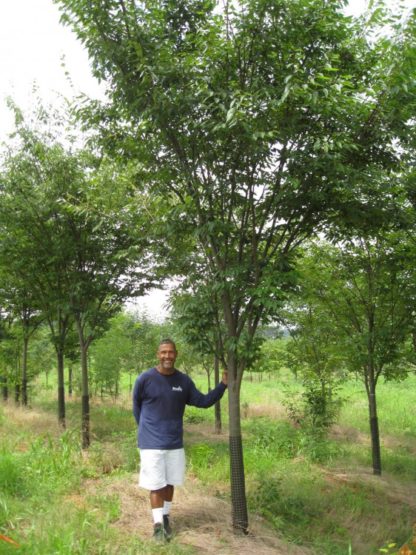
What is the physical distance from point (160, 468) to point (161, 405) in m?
0.59

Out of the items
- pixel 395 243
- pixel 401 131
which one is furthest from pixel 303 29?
pixel 395 243

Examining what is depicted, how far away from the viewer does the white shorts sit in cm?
448

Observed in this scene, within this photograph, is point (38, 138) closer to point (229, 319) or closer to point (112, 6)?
point (112, 6)

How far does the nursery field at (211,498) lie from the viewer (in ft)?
14.1

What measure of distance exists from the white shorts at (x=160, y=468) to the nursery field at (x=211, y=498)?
48 centimetres

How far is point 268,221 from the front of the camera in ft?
18.1

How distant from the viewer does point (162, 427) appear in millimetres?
4590

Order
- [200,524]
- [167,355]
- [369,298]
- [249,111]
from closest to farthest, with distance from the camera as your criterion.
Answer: [249,111]
[167,355]
[200,524]
[369,298]

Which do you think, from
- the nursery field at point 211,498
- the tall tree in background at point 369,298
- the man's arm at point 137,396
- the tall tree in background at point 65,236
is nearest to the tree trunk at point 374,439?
the tall tree in background at point 369,298

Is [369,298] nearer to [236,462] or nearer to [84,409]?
[236,462]

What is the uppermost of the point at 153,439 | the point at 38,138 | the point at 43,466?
the point at 38,138

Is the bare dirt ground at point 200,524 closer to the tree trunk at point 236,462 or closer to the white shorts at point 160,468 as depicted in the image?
the tree trunk at point 236,462

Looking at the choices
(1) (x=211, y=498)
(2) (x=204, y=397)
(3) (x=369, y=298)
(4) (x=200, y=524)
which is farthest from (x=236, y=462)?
(3) (x=369, y=298)

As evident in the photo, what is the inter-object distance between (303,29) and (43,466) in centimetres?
600
